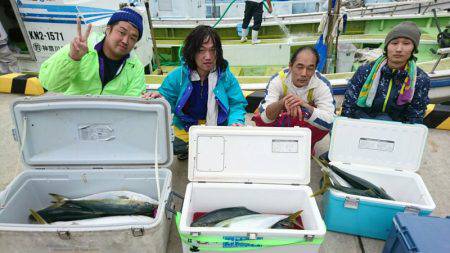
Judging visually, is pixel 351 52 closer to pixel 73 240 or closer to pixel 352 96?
pixel 352 96

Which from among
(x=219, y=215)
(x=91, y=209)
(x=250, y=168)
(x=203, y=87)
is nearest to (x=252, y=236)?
(x=219, y=215)

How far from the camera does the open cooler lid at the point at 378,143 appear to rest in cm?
254

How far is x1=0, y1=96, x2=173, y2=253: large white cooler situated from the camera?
2.10 metres

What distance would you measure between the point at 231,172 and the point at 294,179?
0.49 meters

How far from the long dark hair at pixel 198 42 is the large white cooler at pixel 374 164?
1271mm

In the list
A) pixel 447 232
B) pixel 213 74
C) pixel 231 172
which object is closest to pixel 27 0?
pixel 213 74

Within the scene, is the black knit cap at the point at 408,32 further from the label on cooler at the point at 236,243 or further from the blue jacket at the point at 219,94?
the label on cooler at the point at 236,243

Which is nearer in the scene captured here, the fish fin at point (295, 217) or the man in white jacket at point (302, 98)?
the fish fin at point (295, 217)

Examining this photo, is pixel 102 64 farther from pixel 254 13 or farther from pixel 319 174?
pixel 254 13

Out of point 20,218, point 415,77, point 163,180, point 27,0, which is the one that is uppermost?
point 27,0

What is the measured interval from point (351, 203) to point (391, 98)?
143 cm

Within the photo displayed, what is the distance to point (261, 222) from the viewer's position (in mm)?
1974

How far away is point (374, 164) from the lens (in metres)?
2.65

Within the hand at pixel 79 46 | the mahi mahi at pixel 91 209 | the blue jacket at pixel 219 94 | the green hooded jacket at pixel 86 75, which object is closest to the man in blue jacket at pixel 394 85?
the blue jacket at pixel 219 94
